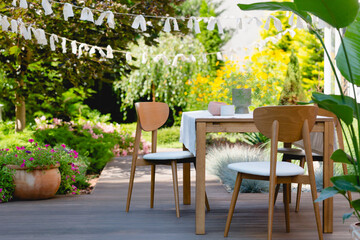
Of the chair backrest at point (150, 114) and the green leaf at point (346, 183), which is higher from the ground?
the chair backrest at point (150, 114)

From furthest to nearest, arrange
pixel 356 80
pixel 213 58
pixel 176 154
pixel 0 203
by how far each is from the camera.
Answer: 1. pixel 213 58
2. pixel 0 203
3. pixel 176 154
4. pixel 356 80

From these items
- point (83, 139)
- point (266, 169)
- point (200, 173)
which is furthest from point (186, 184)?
point (83, 139)

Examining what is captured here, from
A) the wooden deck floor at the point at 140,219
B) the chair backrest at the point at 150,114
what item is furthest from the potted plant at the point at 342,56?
the chair backrest at the point at 150,114

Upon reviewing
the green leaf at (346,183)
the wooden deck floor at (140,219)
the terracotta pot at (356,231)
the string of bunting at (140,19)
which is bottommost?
the wooden deck floor at (140,219)

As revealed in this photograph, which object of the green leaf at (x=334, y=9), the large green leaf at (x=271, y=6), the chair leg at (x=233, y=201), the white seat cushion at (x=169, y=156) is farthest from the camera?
the white seat cushion at (x=169, y=156)

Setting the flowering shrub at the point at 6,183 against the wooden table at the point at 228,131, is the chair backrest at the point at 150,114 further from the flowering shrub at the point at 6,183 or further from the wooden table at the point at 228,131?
the flowering shrub at the point at 6,183

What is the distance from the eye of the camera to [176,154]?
3.59 m

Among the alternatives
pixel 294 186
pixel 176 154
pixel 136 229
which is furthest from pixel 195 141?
pixel 294 186

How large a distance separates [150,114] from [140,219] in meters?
0.87

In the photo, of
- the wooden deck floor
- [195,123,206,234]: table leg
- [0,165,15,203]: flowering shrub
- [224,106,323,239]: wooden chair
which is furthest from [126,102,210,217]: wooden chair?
[0,165,15,203]: flowering shrub

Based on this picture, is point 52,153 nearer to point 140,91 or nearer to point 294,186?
point 294,186

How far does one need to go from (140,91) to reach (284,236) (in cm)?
996

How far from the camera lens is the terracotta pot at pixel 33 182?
13.5ft

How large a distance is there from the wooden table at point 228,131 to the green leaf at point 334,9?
1030 millimetres
